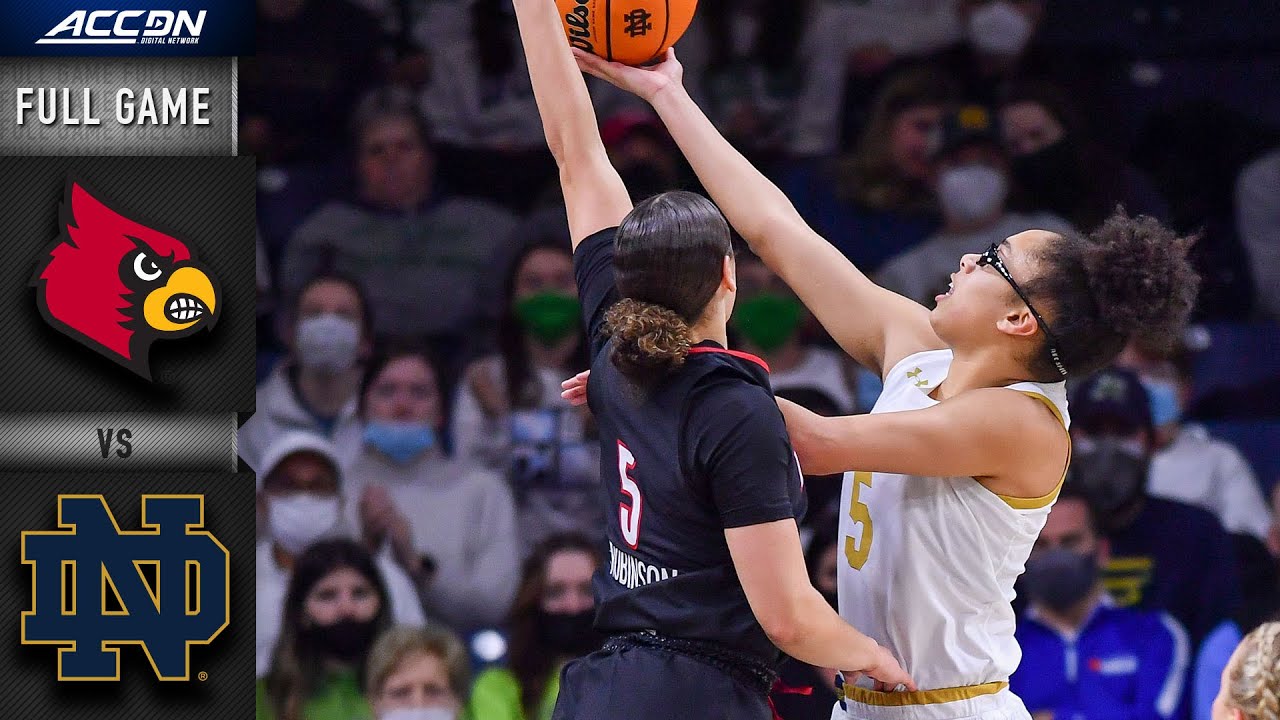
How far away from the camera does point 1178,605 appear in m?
4.98

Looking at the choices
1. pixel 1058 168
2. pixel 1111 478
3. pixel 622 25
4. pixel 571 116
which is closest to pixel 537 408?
pixel 1111 478

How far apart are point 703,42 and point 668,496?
12.2 feet

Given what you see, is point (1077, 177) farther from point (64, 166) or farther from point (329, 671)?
point (64, 166)

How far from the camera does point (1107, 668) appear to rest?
4809 mm

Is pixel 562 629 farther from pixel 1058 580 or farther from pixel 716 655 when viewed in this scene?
pixel 716 655

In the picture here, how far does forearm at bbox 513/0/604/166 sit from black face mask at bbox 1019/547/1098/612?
307 centimetres

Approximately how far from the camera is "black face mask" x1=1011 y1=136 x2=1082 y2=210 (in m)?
5.32

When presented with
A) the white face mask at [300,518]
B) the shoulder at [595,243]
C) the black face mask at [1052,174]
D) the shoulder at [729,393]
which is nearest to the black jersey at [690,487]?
the shoulder at [729,393]

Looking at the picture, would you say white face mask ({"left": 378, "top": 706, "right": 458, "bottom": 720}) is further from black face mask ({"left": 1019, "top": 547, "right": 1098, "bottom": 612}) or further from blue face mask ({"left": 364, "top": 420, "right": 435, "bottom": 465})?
black face mask ({"left": 1019, "top": 547, "right": 1098, "bottom": 612})

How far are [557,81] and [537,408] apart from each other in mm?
2716

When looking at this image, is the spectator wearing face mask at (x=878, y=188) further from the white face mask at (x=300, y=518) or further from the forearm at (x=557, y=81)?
the forearm at (x=557, y=81)

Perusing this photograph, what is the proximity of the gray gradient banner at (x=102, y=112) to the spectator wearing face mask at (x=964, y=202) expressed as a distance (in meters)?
2.53

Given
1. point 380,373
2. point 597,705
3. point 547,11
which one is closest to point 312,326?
point 380,373

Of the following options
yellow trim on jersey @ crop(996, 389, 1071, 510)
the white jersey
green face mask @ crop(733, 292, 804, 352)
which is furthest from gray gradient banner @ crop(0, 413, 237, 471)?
yellow trim on jersey @ crop(996, 389, 1071, 510)
